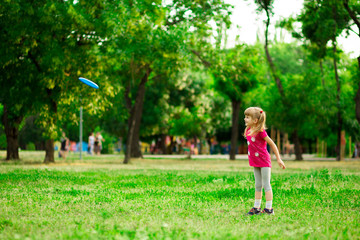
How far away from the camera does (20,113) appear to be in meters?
22.7

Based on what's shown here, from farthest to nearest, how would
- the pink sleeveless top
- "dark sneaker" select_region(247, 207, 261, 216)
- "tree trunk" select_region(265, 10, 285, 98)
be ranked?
"tree trunk" select_region(265, 10, 285, 98)
the pink sleeveless top
"dark sneaker" select_region(247, 207, 261, 216)

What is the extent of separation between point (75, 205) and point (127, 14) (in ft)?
49.2

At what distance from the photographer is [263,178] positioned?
7797 mm

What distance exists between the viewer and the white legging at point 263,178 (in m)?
7.77

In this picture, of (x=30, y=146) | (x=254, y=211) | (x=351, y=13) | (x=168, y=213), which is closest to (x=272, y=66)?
(x=351, y=13)

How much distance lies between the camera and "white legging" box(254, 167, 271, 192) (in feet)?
25.5

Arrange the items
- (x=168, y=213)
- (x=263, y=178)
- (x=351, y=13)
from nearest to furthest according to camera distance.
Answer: (x=168, y=213) → (x=263, y=178) → (x=351, y=13)

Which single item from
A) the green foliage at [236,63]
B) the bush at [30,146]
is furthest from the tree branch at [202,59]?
the bush at [30,146]

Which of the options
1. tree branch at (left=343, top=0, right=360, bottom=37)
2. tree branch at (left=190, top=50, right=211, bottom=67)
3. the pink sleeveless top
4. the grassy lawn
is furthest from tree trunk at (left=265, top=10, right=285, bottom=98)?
the pink sleeveless top

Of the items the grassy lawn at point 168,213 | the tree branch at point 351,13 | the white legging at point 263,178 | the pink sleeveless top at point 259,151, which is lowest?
the grassy lawn at point 168,213

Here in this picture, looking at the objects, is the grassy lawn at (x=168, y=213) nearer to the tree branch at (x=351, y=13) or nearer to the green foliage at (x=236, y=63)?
the tree branch at (x=351, y=13)

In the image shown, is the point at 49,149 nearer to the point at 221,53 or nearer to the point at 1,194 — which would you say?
the point at 221,53

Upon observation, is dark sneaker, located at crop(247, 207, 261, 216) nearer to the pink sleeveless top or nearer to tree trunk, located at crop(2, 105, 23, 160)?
the pink sleeveless top

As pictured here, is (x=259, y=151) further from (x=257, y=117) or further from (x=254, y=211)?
(x=254, y=211)
